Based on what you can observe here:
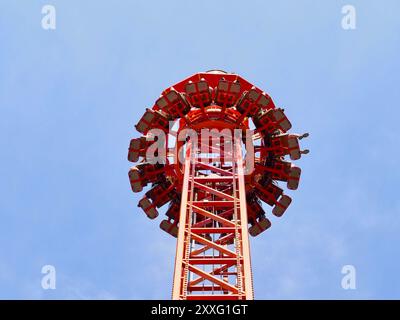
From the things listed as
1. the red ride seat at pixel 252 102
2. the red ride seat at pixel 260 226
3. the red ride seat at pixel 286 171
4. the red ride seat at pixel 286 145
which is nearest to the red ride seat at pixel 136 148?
the red ride seat at pixel 252 102

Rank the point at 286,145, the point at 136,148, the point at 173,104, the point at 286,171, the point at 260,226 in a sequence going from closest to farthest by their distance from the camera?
the point at 173,104, the point at 286,145, the point at 136,148, the point at 286,171, the point at 260,226

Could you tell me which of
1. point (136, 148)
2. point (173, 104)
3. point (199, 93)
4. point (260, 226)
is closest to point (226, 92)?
point (199, 93)

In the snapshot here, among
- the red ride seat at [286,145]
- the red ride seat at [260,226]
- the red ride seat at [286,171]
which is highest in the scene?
the red ride seat at [286,145]

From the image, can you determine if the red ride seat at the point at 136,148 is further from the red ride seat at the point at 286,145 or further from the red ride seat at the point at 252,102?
the red ride seat at the point at 286,145

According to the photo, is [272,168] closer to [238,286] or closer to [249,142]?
[249,142]

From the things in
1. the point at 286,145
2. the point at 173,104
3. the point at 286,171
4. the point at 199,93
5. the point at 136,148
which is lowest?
the point at 286,171

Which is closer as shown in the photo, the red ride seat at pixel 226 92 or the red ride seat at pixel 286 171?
the red ride seat at pixel 226 92

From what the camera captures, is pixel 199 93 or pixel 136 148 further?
pixel 136 148

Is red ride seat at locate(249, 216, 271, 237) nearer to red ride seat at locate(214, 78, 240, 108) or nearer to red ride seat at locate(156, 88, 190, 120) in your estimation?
red ride seat at locate(214, 78, 240, 108)

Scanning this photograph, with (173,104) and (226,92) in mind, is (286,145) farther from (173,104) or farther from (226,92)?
(173,104)

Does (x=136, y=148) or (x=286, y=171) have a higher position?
(x=136, y=148)

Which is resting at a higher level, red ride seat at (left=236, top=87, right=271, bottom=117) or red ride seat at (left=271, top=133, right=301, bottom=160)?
red ride seat at (left=236, top=87, right=271, bottom=117)

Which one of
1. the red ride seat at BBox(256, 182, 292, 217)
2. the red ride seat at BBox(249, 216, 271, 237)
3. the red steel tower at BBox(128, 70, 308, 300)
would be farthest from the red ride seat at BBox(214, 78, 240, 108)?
the red ride seat at BBox(249, 216, 271, 237)
